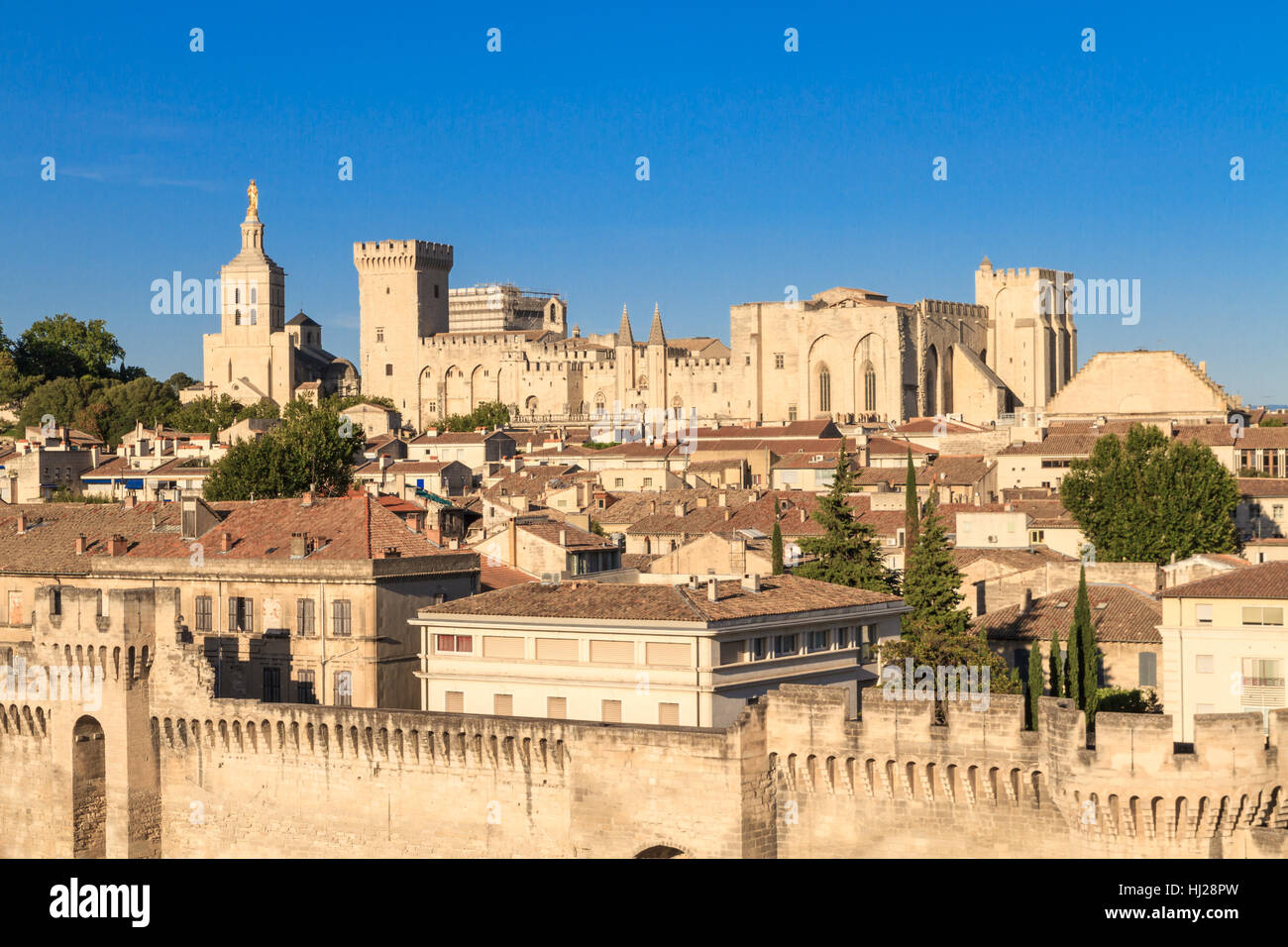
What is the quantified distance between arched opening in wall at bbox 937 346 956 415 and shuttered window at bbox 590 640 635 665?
11414cm

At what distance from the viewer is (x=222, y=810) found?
36.2 metres

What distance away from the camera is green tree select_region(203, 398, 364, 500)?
221 ft

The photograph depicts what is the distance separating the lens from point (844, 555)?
153ft

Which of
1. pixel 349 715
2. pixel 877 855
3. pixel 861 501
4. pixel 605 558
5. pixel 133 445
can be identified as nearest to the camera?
pixel 877 855

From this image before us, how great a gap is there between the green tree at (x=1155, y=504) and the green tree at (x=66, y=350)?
100.0 m

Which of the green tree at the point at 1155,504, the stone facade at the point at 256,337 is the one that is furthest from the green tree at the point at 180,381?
the green tree at the point at 1155,504

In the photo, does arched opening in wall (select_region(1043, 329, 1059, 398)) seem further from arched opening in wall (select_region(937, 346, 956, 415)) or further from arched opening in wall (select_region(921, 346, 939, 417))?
arched opening in wall (select_region(921, 346, 939, 417))

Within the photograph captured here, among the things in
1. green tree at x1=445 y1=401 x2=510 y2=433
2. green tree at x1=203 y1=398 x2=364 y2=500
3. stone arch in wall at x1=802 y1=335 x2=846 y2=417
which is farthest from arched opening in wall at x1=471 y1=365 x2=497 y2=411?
green tree at x1=203 y1=398 x2=364 y2=500

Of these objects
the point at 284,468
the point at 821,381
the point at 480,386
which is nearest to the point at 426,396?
the point at 480,386

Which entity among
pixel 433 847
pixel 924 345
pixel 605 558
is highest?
pixel 924 345

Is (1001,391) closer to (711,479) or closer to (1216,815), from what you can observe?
(711,479)

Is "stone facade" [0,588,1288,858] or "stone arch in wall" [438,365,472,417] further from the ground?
"stone arch in wall" [438,365,472,417]

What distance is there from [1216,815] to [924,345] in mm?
120661

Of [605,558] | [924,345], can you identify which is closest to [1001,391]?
[924,345]
